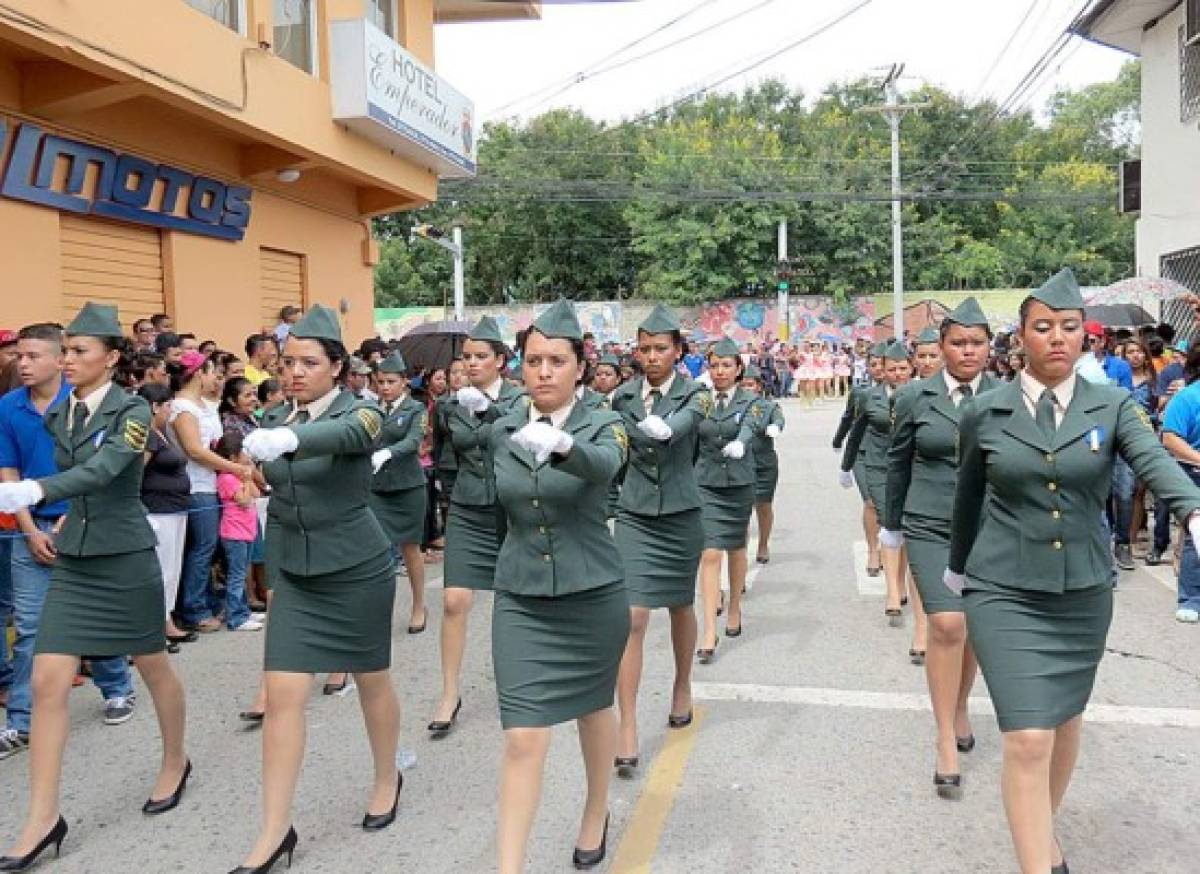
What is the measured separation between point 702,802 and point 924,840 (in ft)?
2.95

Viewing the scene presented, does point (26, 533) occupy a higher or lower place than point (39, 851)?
higher

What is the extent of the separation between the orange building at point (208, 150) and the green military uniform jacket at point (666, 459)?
6.37m

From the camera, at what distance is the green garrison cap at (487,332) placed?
241 inches

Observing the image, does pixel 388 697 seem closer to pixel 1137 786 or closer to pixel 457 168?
pixel 1137 786

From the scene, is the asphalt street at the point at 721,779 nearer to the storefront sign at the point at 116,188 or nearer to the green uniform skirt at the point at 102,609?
the green uniform skirt at the point at 102,609

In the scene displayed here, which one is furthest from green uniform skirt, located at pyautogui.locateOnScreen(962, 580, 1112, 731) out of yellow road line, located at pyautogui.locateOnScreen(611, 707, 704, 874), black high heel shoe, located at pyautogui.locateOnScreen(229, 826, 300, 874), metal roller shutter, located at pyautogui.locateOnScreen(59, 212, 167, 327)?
Result: metal roller shutter, located at pyautogui.locateOnScreen(59, 212, 167, 327)

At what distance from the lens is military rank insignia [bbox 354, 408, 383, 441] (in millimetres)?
4059

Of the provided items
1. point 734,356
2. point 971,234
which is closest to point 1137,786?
point 734,356

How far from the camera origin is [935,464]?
17.1ft

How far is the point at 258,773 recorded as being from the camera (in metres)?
4.94

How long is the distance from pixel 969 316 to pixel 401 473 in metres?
3.79

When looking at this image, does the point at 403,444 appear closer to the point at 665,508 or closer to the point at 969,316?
the point at 665,508

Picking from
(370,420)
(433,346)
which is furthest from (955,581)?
(433,346)

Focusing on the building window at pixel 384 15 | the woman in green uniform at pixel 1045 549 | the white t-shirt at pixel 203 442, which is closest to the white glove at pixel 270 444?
the woman in green uniform at pixel 1045 549
